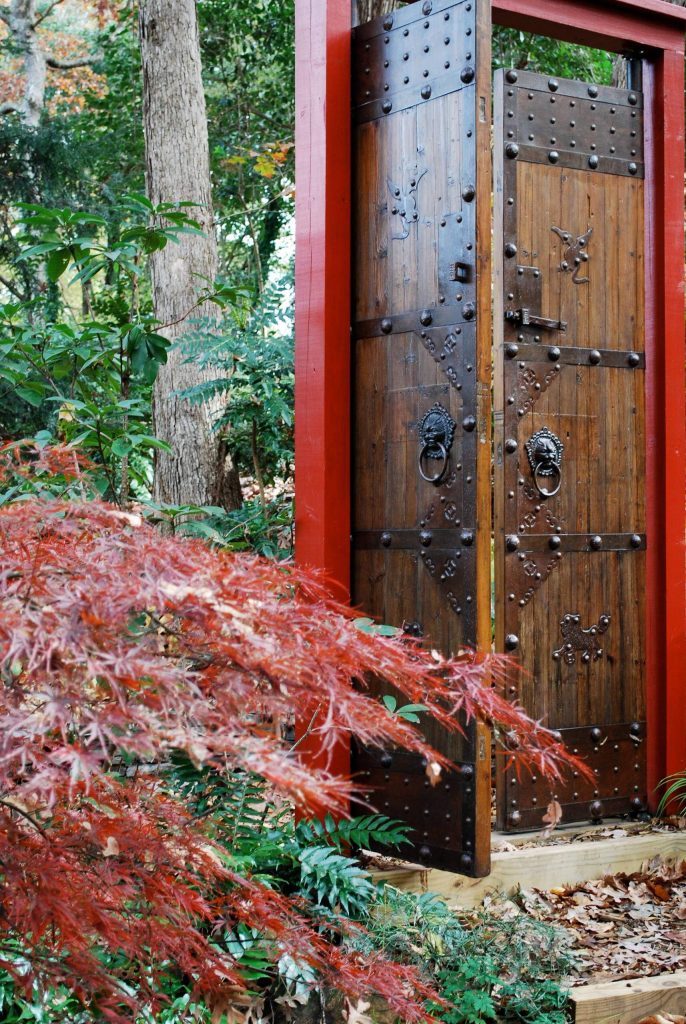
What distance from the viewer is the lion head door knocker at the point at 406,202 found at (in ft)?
12.8

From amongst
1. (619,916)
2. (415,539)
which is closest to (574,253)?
(415,539)

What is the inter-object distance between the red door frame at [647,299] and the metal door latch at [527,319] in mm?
582

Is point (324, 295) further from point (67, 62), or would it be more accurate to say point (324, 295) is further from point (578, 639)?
point (67, 62)

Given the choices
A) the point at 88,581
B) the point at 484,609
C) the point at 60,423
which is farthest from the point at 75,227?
the point at 88,581

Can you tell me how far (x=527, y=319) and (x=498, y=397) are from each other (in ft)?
1.07

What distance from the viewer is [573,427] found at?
4.29 meters

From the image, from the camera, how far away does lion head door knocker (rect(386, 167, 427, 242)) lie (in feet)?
12.8

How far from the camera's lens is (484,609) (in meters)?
3.64

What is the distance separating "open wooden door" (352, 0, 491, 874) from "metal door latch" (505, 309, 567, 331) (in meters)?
0.41

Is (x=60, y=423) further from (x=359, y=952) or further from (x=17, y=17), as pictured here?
(x=17, y=17)

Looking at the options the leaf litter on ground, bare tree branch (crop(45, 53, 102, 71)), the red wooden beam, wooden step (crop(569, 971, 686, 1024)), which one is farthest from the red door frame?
bare tree branch (crop(45, 53, 102, 71))

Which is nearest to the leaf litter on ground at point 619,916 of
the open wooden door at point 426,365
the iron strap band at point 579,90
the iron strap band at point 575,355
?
the open wooden door at point 426,365

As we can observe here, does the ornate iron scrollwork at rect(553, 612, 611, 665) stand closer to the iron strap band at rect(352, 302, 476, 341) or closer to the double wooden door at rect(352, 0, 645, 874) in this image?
the double wooden door at rect(352, 0, 645, 874)

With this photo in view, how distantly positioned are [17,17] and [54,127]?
4.92 m
